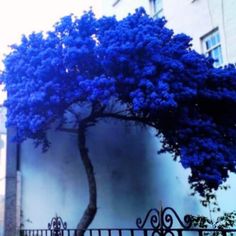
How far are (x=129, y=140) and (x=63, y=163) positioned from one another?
207 cm

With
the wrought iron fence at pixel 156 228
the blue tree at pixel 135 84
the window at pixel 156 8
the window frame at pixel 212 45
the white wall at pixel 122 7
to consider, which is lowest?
the wrought iron fence at pixel 156 228

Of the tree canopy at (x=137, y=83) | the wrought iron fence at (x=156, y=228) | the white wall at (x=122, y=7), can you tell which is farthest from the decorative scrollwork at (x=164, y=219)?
the white wall at (x=122, y=7)

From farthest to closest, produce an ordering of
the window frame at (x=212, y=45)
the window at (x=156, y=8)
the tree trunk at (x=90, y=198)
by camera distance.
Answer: the window at (x=156, y=8), the window frame at (x=212, y=45), the tree trunk at (x=90, y=198)

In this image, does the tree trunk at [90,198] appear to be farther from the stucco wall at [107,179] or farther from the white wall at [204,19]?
the white wall at [204,19]

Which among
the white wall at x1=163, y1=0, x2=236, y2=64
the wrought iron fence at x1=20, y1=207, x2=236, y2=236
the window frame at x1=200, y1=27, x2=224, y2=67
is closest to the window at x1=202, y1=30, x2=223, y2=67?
the window frame at x1=200, y1=27, x2=224, y2=67

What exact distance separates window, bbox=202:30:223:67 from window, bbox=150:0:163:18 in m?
2.42

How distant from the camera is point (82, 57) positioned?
717 cm

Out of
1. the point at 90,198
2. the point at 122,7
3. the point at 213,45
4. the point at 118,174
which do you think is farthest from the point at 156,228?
the point at 122,7

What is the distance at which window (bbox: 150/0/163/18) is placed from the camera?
11725 millimetres

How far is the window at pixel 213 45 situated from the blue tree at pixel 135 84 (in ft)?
7.12

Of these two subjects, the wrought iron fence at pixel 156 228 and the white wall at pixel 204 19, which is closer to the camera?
the wrought iron fence at pixel 156 228

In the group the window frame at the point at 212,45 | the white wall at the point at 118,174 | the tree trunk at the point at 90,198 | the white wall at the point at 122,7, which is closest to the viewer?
the tree trunk at the point at 90,198

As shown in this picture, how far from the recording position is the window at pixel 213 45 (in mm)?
9523

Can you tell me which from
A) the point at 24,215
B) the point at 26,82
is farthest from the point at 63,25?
the point at 24,215
